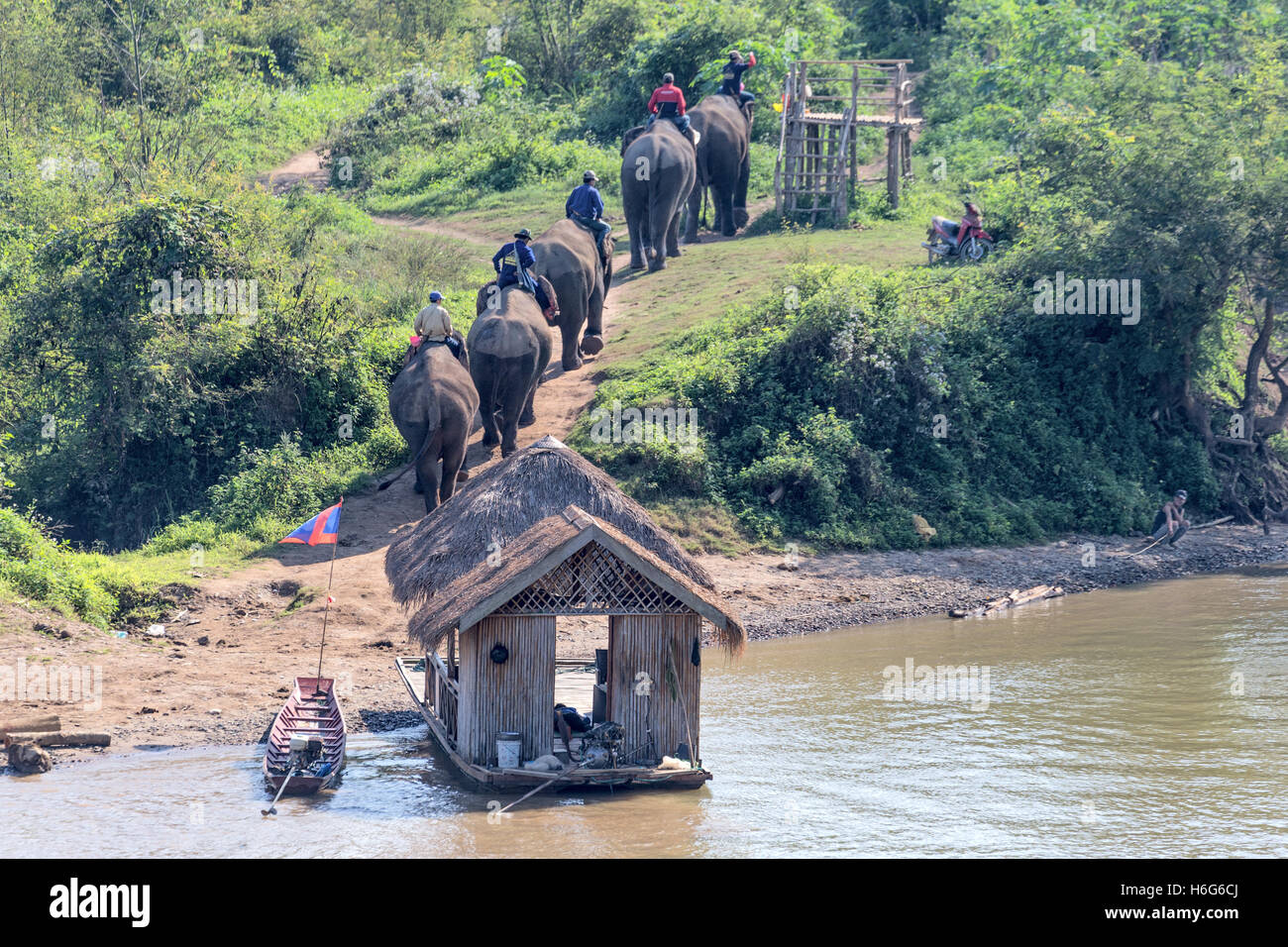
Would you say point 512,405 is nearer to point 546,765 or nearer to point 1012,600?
point 1012,600

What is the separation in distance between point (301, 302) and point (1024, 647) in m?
11.0

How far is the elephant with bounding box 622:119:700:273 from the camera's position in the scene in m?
24.8

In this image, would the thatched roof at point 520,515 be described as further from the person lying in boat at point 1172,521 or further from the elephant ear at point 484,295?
the person lying in boat at point 1172,521

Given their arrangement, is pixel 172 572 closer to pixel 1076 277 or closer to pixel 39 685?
pixel 39 685

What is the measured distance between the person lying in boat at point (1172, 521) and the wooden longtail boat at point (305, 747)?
13.3 meters

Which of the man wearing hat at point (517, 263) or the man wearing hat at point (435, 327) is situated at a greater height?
the man wearing hat at point (517, 263)

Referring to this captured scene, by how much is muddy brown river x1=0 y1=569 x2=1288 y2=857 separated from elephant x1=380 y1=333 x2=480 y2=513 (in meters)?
4.07

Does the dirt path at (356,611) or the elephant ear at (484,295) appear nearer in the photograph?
the dirt path at (356,611)

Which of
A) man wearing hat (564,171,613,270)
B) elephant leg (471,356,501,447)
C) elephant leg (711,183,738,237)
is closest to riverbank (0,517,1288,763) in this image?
elephant leg (471,356,501,447)

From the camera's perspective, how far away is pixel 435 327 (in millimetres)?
18547

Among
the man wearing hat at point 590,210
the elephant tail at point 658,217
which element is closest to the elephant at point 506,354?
the man wearing hat at point 590,210

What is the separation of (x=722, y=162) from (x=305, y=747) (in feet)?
56.4

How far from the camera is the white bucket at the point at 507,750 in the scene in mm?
12586

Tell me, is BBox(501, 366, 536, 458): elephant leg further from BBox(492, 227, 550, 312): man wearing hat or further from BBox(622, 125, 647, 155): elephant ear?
BBox(622, 125, 647, 155): elephant ear
